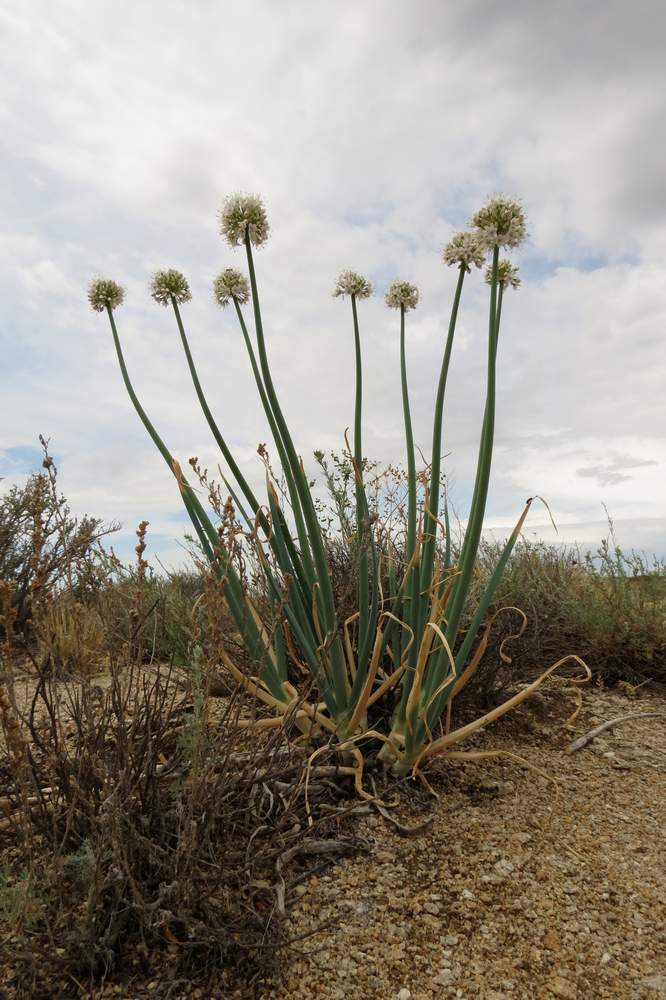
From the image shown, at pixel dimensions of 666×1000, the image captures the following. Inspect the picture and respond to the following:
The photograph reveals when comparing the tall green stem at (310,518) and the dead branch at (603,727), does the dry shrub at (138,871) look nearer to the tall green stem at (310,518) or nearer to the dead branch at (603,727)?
the tall green stem at (310,518)

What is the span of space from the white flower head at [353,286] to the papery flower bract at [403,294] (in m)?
0.10

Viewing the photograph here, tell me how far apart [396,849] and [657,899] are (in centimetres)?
88

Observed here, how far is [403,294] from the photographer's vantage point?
3.28 m

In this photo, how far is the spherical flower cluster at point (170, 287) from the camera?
3.33 meters

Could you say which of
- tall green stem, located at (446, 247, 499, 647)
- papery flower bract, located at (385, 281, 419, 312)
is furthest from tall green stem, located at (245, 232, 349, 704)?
papery flower bract, located at (385, 281, 419, 312)

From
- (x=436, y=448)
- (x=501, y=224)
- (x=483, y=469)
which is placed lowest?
(x=483, y=469)

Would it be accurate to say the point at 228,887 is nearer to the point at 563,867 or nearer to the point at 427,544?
the point at 563,867

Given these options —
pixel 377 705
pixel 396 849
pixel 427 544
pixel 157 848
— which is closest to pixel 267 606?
pixel 377 705

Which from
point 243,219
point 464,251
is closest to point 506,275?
point 464,251

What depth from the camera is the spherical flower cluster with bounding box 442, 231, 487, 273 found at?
2.73 meters

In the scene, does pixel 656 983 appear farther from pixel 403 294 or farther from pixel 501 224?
pixel 403 294

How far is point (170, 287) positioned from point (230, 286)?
1.12 feet

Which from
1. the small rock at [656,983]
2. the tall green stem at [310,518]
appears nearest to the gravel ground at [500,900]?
the small rock at [656,983]

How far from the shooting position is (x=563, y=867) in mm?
2412
